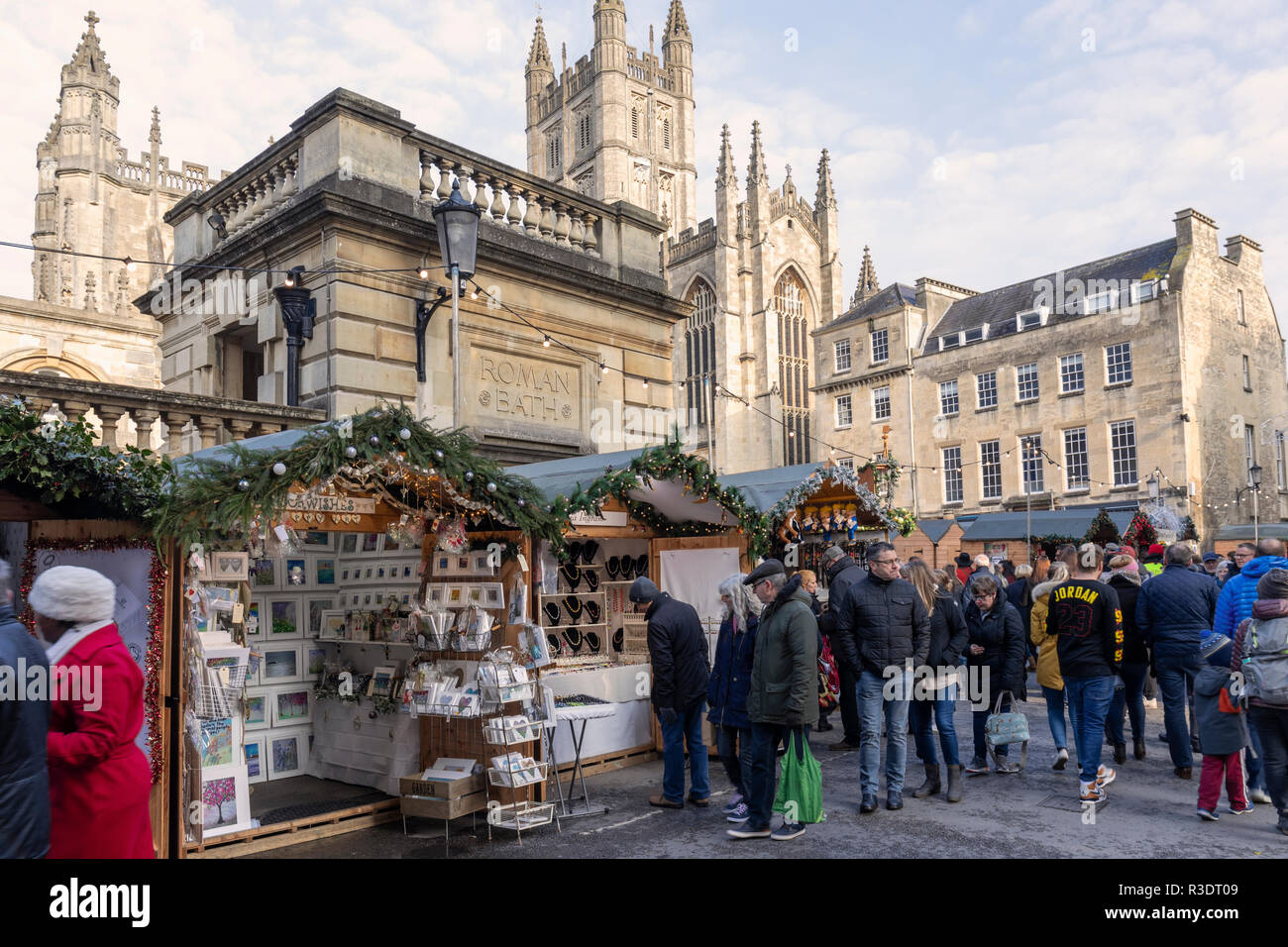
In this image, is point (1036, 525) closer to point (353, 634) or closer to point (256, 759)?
point (353, 634)

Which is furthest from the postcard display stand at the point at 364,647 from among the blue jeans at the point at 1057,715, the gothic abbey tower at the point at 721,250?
the gothic abbey tower at the point at 721,250

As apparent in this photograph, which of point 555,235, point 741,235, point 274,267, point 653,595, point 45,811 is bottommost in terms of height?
point 45,811

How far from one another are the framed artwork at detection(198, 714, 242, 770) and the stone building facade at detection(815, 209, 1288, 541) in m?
30.0

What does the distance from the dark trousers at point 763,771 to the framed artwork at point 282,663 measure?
4194mm

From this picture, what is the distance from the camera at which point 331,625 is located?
816cm

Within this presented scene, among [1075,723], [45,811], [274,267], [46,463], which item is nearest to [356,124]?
[274,267]

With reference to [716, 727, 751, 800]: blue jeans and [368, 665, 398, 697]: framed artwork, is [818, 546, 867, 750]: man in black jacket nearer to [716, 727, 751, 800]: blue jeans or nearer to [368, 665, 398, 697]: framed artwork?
[716, 727, 751, 800]: blue jeans

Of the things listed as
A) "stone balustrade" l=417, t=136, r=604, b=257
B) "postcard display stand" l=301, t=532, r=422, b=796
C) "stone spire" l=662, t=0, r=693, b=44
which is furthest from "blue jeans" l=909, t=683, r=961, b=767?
"stone spire" l=662, t=0, r=693, b=44

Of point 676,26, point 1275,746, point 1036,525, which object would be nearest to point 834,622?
point 1275,746

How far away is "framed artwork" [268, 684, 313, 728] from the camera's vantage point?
7.86 metres

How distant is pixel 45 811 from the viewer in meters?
3.48

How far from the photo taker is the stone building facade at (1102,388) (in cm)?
3019

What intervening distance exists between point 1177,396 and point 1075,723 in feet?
88.3
